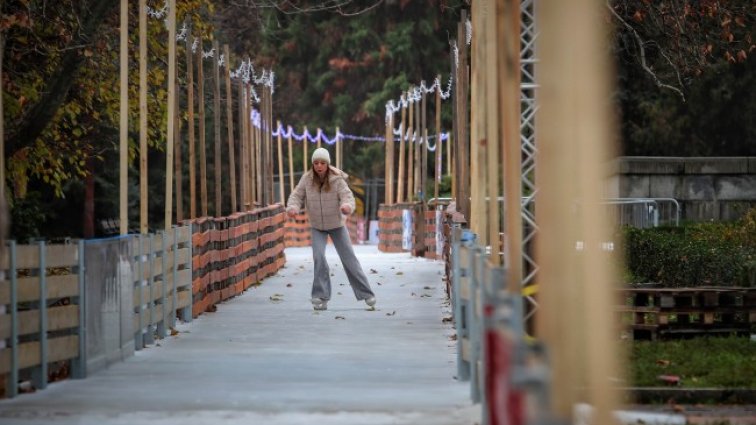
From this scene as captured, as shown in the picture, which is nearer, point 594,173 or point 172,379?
point 594,173

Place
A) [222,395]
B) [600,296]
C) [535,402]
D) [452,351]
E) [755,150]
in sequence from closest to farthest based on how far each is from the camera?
[535,402] < [600,296] < [222,395] < [452,351] < [755,150]

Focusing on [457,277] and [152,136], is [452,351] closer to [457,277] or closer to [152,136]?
[457,277]

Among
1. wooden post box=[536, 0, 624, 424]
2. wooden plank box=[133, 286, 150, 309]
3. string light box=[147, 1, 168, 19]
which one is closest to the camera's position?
wooden post box=[536, 0, 624, 424]

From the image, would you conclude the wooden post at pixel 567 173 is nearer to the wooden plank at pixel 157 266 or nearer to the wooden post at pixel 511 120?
the wooden post at pixel 511 120

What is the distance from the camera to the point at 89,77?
23.9 meters

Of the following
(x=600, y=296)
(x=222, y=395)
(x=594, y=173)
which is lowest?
(x=222, y=395)

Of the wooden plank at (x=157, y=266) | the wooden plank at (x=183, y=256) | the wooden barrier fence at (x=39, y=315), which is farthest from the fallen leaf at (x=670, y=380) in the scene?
the wooden plank at (x=183, y=256)

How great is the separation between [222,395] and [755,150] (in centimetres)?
3399

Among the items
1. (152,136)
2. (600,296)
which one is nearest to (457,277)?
(600,296)

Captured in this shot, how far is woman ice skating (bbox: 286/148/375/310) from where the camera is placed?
21.7m

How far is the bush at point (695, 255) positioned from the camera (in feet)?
59.6

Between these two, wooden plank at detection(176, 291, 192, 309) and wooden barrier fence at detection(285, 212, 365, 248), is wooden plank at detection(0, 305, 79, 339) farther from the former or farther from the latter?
wooden barrier fence at detection(285, 212, 365, 248)

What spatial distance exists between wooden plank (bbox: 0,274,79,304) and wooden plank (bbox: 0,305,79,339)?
0.34ft

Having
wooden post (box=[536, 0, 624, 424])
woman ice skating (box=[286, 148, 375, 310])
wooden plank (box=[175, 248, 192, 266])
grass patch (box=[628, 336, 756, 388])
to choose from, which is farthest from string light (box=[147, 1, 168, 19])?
wooden post (box=[536, 0, 624, 424])
